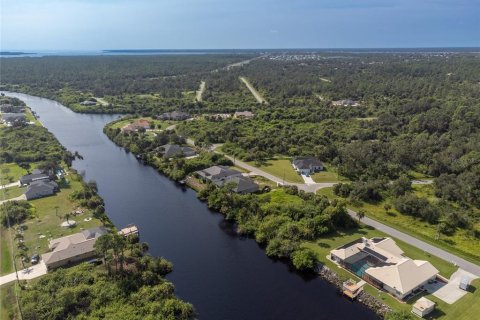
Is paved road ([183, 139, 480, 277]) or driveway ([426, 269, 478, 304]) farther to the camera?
paved road ([183, 139, 480, 277])

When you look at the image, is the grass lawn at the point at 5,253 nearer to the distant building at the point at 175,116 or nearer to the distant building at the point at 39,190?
the distant building at the point at 39,190

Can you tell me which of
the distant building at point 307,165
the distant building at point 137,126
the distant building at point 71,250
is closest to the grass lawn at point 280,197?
the distant building at point 307,165

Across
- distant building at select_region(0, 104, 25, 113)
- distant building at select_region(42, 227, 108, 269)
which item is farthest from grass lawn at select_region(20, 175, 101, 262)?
distant building at select_region(0, 104, 25, 113)

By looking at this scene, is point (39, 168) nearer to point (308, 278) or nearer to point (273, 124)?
point (308, 278)

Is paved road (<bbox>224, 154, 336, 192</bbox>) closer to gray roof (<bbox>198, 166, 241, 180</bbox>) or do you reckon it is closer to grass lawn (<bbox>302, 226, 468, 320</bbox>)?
gray roof (<bbox>198, 166, 241, 180</bbox>)

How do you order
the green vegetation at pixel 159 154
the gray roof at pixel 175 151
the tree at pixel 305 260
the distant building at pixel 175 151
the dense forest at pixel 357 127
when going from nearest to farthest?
the tree at pixel 305 260
the dense forest at pixel 357 127
the green vegetation at pixel 159 154
the distant building at pixel 175 151
the gray roof at pixel 175 151

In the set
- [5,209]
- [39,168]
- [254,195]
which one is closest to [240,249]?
[254,195]

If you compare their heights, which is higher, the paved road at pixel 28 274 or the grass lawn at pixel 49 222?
the grass lawn at pixel 49 222
